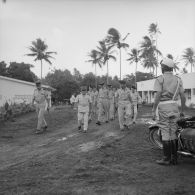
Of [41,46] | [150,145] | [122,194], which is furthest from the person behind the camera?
[41,46]

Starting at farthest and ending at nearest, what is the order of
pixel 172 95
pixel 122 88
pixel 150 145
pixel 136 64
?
pixel 136 64 < pixel 122 88 < pixel 150 145 < pixel 172 95

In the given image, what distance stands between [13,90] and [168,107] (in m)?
25.3

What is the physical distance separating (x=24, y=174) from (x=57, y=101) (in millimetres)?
50789

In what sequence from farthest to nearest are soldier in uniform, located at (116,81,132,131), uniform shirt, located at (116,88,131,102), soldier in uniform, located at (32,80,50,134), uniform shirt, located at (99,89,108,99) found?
uniform shirt, located at (99,89,108,99) < soldier in uniform, located at (32,80,50,134) < uniform shirt, located at (116,88,131,102) < soldier in uniform, located at (116,81,132,131)

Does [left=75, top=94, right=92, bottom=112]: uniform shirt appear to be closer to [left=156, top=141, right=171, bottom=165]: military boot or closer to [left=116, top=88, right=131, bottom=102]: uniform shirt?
[left=116, top=88, right=131, bottom=102]: uniform shirt

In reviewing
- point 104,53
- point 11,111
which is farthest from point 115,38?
point 11,111

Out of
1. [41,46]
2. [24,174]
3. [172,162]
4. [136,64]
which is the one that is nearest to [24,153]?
[24,174]

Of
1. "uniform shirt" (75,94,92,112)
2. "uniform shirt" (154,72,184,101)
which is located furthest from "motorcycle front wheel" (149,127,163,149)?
"uniform shirt" (75,94,92,112)

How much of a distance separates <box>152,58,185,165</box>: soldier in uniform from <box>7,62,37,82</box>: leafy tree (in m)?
53.2

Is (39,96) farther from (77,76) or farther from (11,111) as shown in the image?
(77,76)

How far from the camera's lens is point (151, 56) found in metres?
Answer: 54.0

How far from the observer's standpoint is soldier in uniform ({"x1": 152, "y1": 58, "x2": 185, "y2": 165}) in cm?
519

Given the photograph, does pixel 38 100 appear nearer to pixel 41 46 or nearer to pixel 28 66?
pixel 41 46

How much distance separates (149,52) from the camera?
53969 mm
